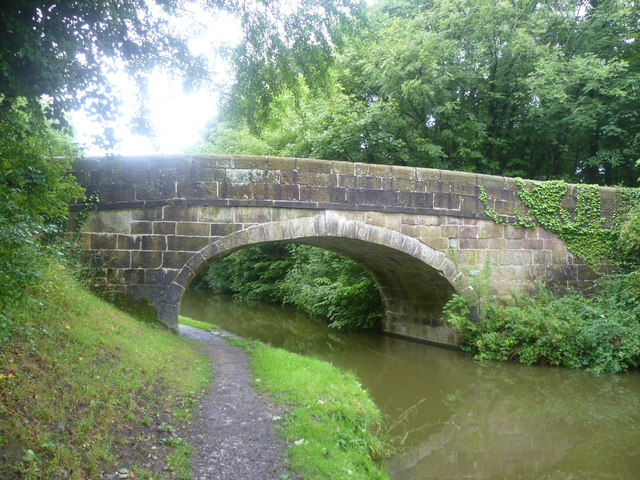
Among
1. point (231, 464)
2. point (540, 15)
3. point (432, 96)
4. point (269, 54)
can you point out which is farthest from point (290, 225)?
point (540, 15)

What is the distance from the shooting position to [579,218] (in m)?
9.59

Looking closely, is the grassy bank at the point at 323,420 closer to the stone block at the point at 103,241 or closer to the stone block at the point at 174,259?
the stone block at the point at 174,259

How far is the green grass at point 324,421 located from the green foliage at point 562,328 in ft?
11.5

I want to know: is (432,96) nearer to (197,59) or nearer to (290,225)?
(290,225)

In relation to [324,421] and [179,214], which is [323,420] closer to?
[324,421]

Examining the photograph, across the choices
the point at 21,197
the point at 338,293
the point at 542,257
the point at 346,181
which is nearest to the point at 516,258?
the point at 542,257

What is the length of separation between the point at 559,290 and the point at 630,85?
5826 mm

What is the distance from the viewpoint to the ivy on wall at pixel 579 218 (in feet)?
30.4

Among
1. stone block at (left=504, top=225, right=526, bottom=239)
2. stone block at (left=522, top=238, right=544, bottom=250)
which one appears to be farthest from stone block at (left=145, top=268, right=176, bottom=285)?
stone block at (left=522, top=238, right=544, bottom=250)

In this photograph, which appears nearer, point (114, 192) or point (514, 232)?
point (114, 192)

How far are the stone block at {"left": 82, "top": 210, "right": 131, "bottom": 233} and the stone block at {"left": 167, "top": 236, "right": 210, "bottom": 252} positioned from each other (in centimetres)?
62

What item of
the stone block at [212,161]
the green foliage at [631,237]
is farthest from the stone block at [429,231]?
the green foliage at [631,237]

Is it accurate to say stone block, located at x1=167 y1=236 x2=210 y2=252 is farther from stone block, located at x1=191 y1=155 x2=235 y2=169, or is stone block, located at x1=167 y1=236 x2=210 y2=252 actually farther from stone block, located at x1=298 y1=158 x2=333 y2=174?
stone block, located at x1=298 y1=158 x2=333 y2=174

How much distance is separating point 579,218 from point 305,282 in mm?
8225
